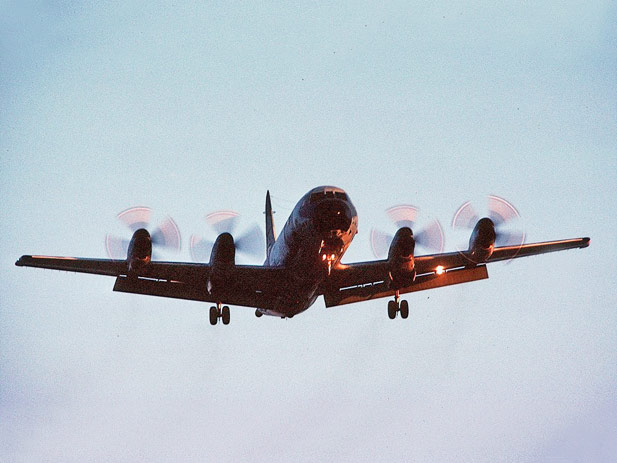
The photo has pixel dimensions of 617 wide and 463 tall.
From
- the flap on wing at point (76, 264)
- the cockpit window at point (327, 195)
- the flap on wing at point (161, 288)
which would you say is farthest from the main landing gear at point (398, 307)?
the flap on wing at point (76, 264)

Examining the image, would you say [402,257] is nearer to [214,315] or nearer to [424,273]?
[424,273]

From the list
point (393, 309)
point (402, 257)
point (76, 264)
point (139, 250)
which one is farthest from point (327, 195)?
point (76, 264)

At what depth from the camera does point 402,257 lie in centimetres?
3331

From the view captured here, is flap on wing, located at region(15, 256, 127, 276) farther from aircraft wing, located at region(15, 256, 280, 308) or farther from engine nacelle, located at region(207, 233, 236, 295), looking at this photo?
engine nacelle, located at region(207, 233, 236, 295)

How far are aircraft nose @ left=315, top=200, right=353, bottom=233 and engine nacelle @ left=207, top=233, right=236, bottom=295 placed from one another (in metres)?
4.17

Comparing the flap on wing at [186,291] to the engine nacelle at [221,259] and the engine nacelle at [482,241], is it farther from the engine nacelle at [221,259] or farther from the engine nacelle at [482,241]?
the engine nacelle at [482,241]

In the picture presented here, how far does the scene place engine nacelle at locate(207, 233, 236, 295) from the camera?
3288 cm

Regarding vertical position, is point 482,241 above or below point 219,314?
above

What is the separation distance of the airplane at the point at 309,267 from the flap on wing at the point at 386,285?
0.14ft

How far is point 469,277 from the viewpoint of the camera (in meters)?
36.8

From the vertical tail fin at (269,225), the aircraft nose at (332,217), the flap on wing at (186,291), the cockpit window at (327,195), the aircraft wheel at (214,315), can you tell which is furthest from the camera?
the vertical tail fin at (269,225)

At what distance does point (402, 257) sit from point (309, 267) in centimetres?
365

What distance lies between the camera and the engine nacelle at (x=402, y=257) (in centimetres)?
3306

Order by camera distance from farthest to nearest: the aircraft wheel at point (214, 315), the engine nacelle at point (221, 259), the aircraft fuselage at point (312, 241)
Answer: the aircraft wheel at point (214, 315), the engine nacelle at point (221, 259), the aircraft fuselage at point (312, 241)
